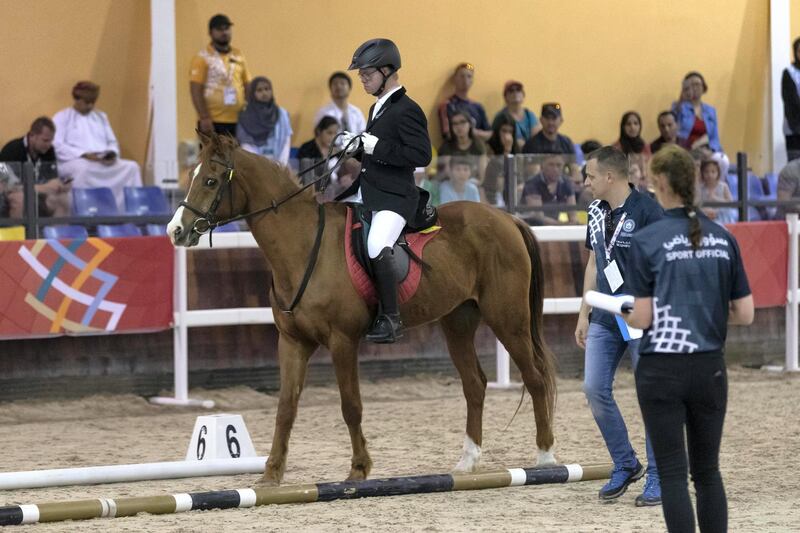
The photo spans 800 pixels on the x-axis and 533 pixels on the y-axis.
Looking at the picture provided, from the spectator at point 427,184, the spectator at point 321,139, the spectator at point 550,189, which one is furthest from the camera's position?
the spectator at point 321,139

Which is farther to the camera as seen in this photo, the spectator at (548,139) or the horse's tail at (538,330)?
the spectator at (548,139)

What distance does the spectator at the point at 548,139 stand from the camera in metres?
14.4

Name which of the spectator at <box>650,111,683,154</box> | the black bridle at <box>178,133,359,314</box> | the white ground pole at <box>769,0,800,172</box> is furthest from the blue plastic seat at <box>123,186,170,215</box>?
the white ground pole at <box>769,0,800,172</box>

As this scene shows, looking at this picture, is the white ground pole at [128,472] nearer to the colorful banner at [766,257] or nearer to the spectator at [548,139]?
the colorful banner at [766,257]

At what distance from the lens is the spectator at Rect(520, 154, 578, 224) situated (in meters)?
12.3

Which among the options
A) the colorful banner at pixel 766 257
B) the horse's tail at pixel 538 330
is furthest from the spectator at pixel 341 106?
the horse's tail at pixel 538 330

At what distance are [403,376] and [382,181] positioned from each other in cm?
457

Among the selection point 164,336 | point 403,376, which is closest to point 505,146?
point 403,376

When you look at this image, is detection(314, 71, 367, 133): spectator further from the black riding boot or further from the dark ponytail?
the dark ponytail

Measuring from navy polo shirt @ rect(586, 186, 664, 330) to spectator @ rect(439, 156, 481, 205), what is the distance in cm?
476

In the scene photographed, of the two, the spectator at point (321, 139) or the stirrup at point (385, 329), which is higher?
the spectator at point (321, 139)

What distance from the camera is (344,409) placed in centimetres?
799

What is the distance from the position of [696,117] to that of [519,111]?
7.84ft

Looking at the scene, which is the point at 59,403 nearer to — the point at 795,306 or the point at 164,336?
the point at 164,336
